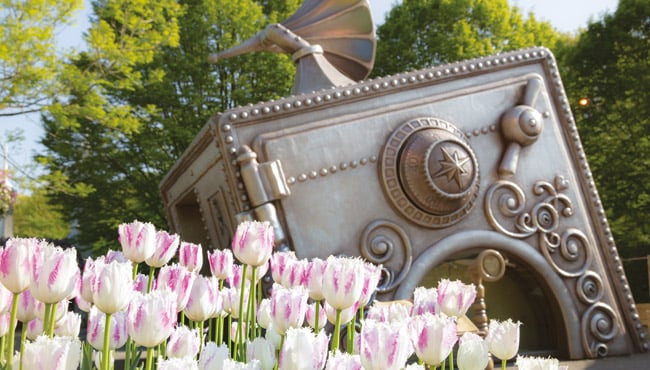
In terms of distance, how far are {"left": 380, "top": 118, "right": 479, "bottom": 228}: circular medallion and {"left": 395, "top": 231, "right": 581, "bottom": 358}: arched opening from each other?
30cm

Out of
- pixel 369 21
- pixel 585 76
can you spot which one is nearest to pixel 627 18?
pixel 585 76

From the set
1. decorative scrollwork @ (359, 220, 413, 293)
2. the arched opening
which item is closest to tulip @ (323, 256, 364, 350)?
decorative scrollwork @ (359, 220, 413, 293)

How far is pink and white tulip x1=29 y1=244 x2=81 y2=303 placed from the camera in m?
1.25

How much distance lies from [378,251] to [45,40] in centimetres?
589

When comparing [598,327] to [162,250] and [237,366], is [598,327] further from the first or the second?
[237,366]

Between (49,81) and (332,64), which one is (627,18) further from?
(49,81)

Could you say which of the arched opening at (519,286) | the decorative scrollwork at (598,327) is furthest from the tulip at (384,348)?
the decorative scrollwork at (598,327)

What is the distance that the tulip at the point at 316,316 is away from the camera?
161 centimetres

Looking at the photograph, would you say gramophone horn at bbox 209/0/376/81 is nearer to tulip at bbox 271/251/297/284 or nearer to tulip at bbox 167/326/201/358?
tulip at bbox 271/251/297/284

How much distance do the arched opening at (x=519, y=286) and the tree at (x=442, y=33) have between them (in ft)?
35.9

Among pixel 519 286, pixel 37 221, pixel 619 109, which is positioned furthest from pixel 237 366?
pixel 37 221

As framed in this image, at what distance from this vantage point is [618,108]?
A: 16.0 m

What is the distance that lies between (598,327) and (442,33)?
11980 mm

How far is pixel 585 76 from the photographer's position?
16672mm
